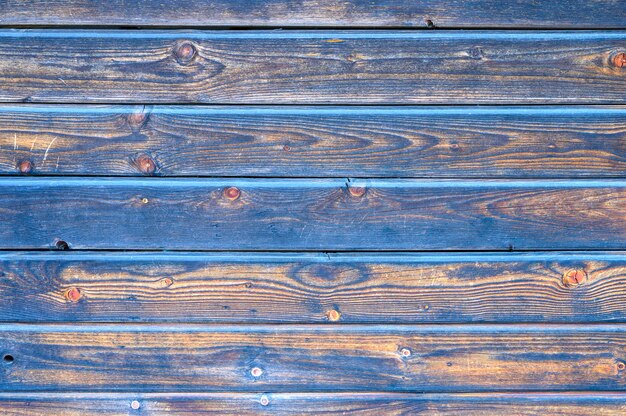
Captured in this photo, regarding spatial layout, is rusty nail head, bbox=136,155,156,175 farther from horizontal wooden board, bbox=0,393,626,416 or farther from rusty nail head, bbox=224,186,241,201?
horizontal wooden board, bbox=0,393,626,416

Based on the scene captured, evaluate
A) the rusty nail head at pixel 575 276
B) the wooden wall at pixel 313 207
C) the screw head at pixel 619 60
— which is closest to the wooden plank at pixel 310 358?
the wooden wall at pixel 313 207


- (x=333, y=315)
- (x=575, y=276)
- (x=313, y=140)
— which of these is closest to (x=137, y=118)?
(x=313, y=140)

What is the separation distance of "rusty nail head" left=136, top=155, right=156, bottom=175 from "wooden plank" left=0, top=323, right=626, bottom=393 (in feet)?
1.13

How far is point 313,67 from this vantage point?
1.12 meters

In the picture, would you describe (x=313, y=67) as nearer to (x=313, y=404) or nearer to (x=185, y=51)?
(x=185, y=51)

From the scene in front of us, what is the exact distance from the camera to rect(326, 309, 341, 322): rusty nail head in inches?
46.5

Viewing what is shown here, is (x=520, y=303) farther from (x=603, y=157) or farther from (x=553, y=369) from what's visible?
(x=603, y=157)

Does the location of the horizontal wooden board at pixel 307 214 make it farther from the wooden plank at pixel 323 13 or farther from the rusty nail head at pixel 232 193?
→ the wooden plank at pixel 323 13

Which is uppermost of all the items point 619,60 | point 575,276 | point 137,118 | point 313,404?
point 619,60

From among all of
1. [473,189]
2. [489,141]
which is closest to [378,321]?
[473,189]

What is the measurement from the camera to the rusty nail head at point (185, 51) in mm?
1115

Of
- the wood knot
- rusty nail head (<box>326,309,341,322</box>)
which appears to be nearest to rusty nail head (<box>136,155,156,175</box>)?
the wood knot

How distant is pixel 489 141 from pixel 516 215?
172 millimetres

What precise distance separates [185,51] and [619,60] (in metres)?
0.91
